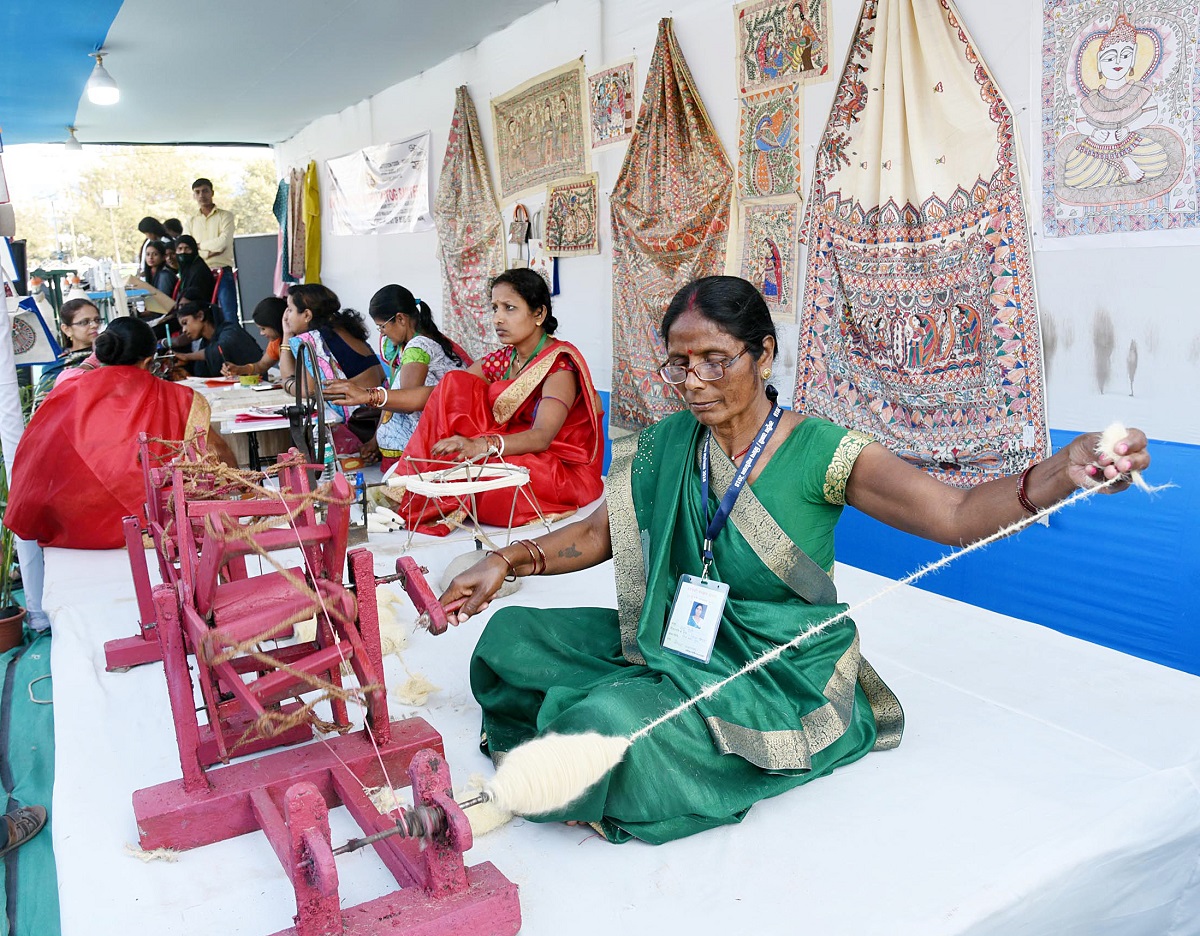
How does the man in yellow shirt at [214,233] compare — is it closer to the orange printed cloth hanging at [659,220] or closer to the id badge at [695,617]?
the orange printed cloth hanging at [659,220]

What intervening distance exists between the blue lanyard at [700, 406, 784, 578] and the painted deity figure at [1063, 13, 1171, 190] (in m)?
1.50

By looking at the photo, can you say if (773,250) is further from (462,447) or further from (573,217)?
(573,217)

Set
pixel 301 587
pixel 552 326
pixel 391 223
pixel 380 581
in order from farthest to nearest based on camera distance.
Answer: pixel 391 223 < pixel 552 326 < pixel 380 581 < pixel 301 587

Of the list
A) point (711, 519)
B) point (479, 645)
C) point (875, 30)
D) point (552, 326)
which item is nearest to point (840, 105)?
point (875, 30)

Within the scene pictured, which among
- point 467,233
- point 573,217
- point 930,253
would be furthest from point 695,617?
point 467,233

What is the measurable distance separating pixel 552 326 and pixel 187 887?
281 centimetres

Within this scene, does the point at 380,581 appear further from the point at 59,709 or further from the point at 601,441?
the point at 601,441

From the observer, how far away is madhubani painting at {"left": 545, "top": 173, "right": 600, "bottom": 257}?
5.11m

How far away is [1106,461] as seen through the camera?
137 cm

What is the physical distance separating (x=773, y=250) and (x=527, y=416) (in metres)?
1.26

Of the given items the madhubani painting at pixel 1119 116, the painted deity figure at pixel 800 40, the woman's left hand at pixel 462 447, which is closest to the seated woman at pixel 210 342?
the woman's left hand at pixel 462 447

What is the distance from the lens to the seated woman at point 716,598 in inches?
62.7

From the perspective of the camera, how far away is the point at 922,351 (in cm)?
315

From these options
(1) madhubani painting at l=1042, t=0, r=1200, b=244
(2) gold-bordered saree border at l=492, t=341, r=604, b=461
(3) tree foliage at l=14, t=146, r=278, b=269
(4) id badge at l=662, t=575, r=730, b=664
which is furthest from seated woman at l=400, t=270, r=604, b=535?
(3) tree foliage at l=14, t=146, r=278, b=269
